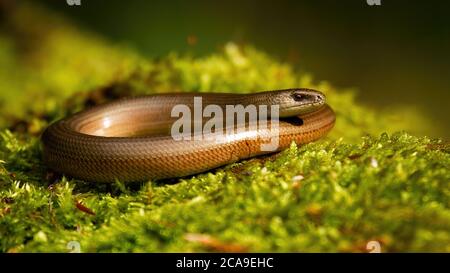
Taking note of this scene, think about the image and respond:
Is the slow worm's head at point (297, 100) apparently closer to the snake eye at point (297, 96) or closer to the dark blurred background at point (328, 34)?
the snake eye at point (297, 96)

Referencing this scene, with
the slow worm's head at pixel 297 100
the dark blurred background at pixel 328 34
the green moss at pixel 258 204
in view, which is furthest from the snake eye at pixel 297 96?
the dark blurred background at pixel 328 34

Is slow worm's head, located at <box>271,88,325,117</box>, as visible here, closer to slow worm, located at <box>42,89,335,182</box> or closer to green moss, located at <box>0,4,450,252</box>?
slow worm, located at <box>42,89,335,182</box>

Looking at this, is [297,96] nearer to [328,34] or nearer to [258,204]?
[258,204]

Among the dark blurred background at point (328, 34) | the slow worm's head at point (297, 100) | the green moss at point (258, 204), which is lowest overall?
the green moss at point (258, 204)

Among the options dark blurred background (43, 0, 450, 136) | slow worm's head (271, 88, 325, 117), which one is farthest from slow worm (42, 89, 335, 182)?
dark blurred background (43, 0, 450, 136)

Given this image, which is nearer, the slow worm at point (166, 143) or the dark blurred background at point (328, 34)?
the slow worm at point (166, 143)

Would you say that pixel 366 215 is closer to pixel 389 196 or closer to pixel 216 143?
pixel 389 196
